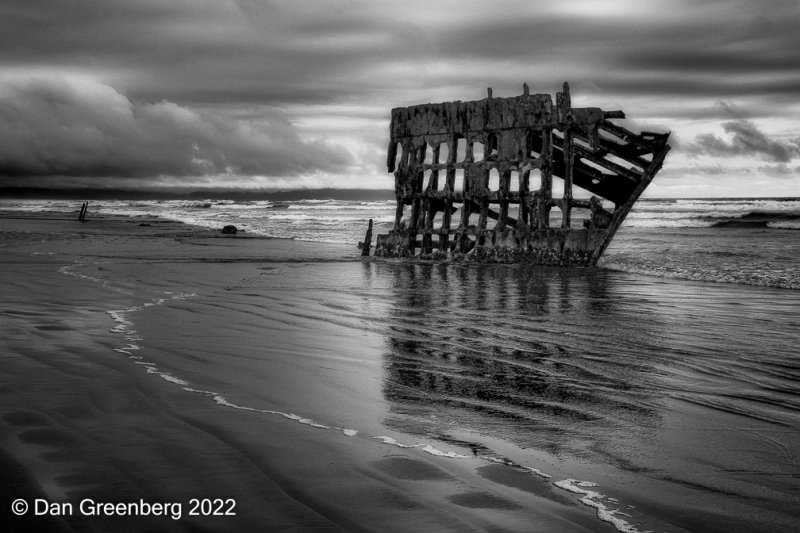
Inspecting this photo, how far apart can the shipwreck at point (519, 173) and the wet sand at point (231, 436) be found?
9565mm

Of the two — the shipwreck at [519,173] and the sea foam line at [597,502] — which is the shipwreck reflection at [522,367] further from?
the shipwreck at [519,173]

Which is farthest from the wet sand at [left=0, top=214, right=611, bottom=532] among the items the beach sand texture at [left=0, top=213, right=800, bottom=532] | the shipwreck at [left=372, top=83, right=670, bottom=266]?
the shipwreck at [left=372, top=83, right=670, bottom=266]

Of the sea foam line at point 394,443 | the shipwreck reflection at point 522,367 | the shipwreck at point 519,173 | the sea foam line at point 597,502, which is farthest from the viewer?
the shipwreck at point 519,173

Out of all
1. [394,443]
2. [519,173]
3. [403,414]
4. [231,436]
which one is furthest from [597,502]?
[519,173]

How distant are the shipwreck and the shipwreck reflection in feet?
18.9

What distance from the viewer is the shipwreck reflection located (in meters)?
4.07

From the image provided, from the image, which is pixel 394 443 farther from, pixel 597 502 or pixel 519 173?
pixel 519 173

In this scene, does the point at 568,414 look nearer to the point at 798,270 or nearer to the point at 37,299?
the point at 37,299

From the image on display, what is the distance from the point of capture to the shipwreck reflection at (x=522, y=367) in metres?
4.07

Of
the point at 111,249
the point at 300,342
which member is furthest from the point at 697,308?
the point at 111,249

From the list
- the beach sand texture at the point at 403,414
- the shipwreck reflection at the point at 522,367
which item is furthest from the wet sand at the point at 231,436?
the shipwreck reflection at the point at 522,367

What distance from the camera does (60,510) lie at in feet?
8.72

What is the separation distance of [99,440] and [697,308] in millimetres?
7800

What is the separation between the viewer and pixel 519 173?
682 inches
